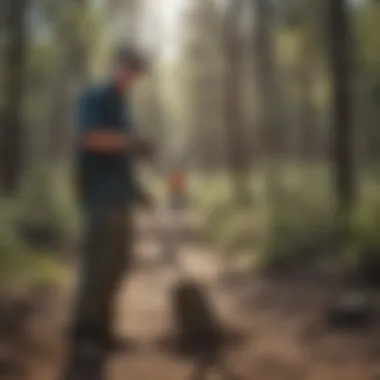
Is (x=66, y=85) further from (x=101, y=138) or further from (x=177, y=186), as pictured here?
(x=177, y=186)

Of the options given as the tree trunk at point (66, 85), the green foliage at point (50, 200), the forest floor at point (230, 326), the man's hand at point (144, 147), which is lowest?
the forest floor at point (230, 326)

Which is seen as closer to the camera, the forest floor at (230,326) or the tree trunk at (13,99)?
the forest floor at (230,326)

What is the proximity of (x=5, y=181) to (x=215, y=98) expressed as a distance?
1.20ft

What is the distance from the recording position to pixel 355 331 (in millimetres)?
1145

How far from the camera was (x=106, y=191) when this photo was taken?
3.83 ft

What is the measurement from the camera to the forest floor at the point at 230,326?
1129 mm

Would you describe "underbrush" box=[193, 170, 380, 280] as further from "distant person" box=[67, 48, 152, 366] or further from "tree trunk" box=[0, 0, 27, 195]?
"tree trunk" box=[0, 0, 27, 195]

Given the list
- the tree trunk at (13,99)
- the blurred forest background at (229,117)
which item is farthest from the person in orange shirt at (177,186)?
the tree trunk at (13,99)

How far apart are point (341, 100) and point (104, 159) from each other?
0.39 metres

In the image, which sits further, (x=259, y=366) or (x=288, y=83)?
(x=288, y=83)

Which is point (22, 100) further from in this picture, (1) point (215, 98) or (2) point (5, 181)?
(1) point (215, 98)

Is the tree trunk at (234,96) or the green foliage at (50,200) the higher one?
the tree trunk at (234,96)

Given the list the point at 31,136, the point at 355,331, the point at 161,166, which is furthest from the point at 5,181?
the point at 355,331

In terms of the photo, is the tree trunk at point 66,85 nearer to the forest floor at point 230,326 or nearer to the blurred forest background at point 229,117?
the blurred forest background at point 229,117
